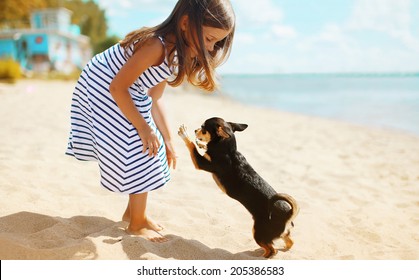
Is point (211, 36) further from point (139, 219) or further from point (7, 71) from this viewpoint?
point (7, 71)

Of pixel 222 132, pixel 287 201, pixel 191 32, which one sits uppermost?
pixel 191 32

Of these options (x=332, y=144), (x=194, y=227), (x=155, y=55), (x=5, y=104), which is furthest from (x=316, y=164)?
(x=5, y=104)

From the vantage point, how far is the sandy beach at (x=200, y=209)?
2.57 m

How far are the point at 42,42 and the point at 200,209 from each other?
24.5 meters

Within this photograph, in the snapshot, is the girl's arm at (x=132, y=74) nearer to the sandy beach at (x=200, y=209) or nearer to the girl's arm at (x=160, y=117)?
the girl's arm at (x=160, y=117)

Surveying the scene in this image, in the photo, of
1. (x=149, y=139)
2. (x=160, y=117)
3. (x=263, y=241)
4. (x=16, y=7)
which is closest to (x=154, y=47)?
(x=149, y=139)

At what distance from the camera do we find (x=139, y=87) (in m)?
2.60

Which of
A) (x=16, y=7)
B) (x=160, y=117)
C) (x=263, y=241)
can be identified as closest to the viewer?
(x=263, y=241)

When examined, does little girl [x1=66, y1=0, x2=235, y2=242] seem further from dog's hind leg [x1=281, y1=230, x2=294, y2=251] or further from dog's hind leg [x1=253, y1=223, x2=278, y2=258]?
dog's hind leg [x1=281, y1=230, x2=294, y2=251]

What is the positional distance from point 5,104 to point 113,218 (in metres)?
6.79

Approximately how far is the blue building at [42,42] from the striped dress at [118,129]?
79.5 ft

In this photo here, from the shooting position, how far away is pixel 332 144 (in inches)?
284

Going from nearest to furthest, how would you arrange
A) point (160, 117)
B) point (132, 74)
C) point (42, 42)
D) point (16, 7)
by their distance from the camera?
point (132, 74)
point (160, 117)
point (16, 7)
point (42, 42)

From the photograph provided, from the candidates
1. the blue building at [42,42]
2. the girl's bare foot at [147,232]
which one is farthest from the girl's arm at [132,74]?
the blue building at [42,42]
